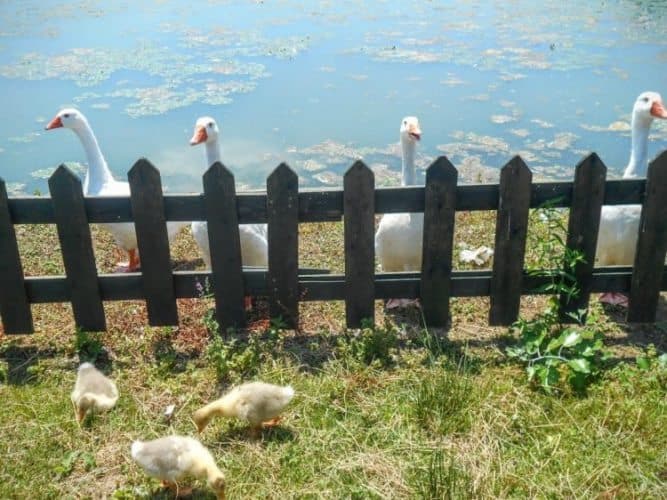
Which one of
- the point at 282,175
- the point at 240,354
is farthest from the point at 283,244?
the point at 240,354

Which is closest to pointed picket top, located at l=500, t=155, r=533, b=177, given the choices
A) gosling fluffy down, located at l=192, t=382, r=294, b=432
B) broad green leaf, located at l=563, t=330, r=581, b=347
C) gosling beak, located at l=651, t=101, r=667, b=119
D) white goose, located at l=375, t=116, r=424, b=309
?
white goose, located at l=375, t=116, r=424, b=309

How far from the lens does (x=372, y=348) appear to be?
4.43 m

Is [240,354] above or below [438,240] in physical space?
below

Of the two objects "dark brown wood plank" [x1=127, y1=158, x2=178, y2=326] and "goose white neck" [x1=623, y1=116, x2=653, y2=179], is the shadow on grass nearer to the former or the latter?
"dark brown wood plank" [x1=127, y1=158, x2=178, y2=326]

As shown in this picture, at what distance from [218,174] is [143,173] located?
0.48 m

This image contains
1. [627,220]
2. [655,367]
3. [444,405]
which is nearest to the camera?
[444,405]

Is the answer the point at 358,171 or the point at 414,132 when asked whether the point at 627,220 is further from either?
the point at 358,171

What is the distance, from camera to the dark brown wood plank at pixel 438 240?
440 centimetres

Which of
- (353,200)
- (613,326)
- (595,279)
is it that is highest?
(353,200)

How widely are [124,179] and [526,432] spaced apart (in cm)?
714

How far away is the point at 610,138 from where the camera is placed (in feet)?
33.9

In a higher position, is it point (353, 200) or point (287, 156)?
point (353, 200)

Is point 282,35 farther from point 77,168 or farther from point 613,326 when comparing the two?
point 613,326

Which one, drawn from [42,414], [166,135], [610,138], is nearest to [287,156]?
[166,135]
